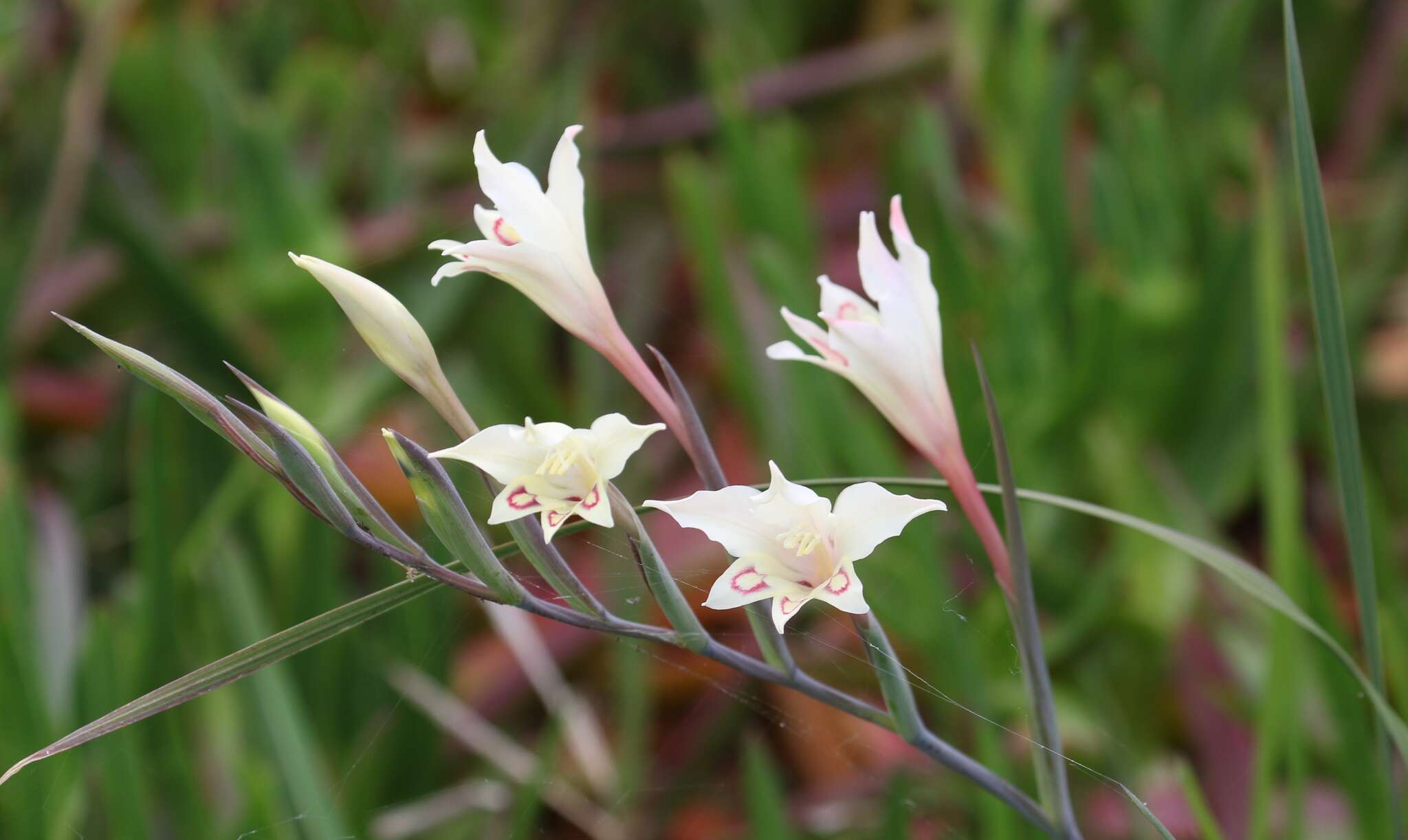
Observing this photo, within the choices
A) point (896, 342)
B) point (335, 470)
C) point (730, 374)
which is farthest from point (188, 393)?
point (730, 374)

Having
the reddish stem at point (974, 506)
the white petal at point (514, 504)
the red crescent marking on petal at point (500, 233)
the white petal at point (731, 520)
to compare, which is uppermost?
the red crescent marking on petal at point (500, 233)

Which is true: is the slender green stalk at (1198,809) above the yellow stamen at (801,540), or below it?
below

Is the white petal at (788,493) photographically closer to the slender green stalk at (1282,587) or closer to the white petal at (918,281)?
the white petal at (918,281)

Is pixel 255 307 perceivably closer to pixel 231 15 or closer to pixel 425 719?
pixel 425 719

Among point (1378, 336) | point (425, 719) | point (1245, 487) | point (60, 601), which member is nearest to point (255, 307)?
point (60, 601)

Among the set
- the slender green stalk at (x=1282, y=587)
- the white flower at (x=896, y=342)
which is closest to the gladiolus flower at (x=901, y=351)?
the white flower at (x=896, y=342)

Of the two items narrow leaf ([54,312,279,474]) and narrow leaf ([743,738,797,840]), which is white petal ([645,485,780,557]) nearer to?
narrow leaf ([54,312,279,474])
